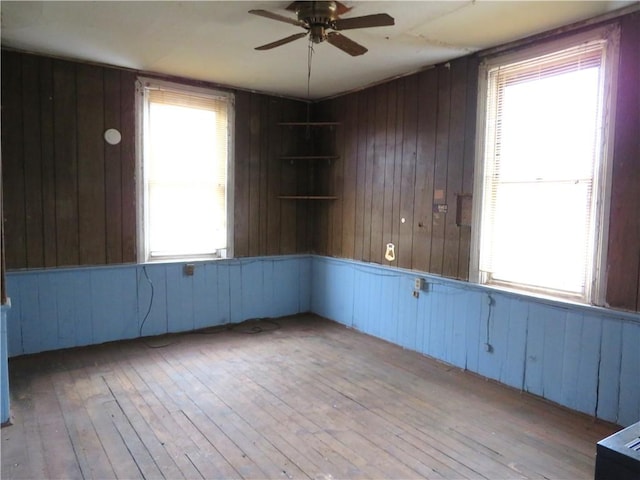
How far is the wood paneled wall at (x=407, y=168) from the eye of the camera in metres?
3.61

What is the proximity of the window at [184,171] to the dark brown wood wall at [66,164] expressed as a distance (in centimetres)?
16

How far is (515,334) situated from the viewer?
3.24 m

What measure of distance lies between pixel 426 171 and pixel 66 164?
10.2 feet

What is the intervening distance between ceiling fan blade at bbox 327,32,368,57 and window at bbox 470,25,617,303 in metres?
1.17

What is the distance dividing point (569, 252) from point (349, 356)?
1935mm

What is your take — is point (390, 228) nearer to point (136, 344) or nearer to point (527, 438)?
point (527, 438)

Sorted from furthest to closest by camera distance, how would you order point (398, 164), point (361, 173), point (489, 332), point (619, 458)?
point (361, 173) < point (398, 164) < point (489, 332) < point (619, 458)

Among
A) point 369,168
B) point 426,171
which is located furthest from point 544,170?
point 369,168

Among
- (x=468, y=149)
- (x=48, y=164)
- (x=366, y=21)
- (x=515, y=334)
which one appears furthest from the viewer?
(x=48, y=164)

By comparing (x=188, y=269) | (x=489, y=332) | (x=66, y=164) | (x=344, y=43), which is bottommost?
(x=489, y=332)

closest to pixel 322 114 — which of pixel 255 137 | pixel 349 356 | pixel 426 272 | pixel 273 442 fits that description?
pixel 255 137

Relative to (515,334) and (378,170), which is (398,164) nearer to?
(378,170)

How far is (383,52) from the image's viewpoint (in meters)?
3.49

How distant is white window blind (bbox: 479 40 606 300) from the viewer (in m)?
2.85
